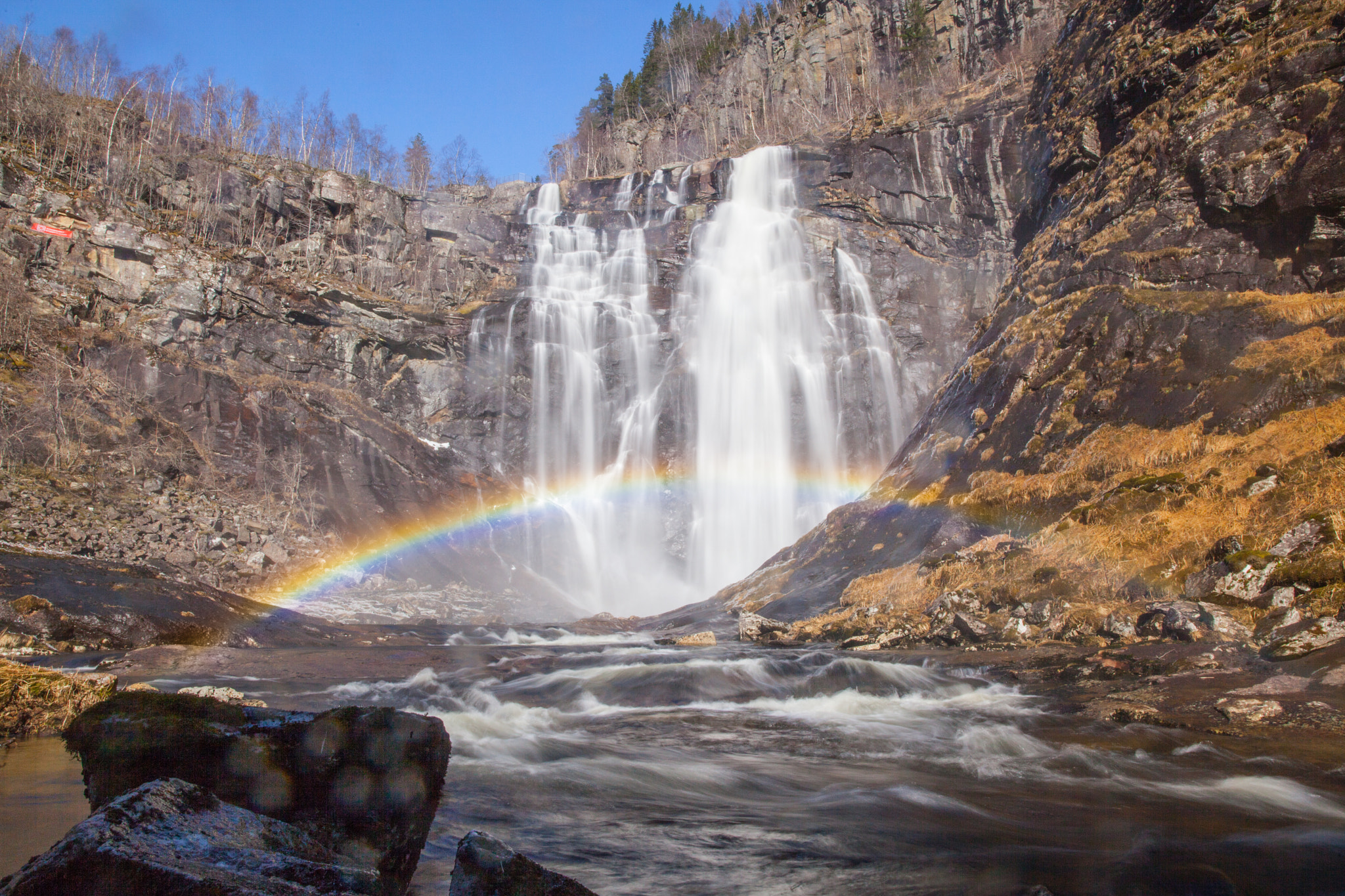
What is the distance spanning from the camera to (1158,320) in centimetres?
1430

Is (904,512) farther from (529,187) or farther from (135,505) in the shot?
(529,187)

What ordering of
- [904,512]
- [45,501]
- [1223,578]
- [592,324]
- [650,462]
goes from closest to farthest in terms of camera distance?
[1223,578] → [904,512] → [45,501] → [650,462] → [592,324]

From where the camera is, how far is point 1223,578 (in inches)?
336

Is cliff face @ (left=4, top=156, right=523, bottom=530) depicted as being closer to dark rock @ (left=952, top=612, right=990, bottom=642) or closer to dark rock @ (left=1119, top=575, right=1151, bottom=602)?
dark rock @ (left=952, top=612, right=990, bottom=642)

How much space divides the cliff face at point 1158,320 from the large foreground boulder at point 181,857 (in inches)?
422

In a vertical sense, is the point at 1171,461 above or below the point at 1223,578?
above

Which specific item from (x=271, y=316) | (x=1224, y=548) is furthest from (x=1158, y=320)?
(x=271, y=316)

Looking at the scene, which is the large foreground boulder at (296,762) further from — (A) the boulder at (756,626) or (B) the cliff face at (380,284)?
(B) the cliff face at (380,284)

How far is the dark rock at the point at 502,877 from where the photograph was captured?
246cm

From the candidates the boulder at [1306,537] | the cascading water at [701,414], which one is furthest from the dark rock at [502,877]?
the cascading water at [701,414]

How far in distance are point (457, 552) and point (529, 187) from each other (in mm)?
40477

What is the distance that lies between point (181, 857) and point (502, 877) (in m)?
1.02

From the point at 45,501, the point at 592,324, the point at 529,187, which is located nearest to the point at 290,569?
the point at 45,501

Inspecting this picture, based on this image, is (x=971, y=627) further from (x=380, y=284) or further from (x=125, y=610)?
(x=380, y=284)
